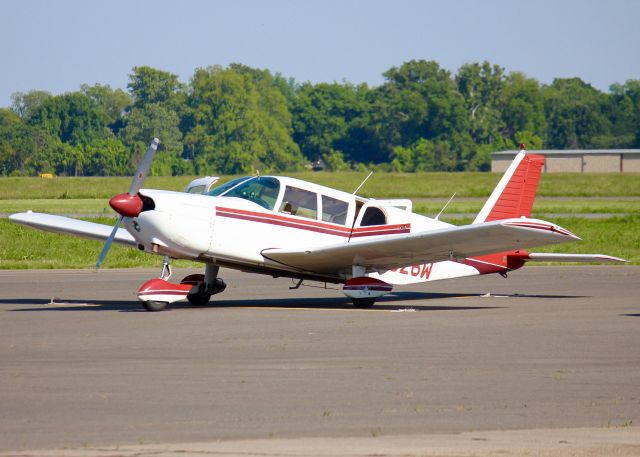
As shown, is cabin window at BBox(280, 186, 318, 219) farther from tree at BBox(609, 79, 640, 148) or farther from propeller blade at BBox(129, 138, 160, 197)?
tree at BBox(609, 79, 640, 148)

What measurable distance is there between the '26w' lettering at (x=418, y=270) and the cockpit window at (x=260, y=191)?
2.52m

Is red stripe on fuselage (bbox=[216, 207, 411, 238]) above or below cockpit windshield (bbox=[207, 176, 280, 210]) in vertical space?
below

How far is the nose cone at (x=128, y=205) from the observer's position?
1540 cm

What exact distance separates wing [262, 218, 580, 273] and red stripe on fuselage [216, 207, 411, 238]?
25cm

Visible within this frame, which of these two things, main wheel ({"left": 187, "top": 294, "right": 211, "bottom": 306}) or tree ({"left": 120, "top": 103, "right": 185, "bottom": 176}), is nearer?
main wheel ({"left": 187, "top": 294, "right": 211, "bottom": 306})

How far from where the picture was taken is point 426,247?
54.3 feet

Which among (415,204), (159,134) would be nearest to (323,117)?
(159,134)

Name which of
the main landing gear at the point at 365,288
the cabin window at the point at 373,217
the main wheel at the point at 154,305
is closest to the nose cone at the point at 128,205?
the main wheel at the point at 154,305

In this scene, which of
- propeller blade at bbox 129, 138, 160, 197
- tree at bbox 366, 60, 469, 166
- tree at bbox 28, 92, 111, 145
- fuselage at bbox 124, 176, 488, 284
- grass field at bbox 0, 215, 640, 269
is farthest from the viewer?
tree at bbox 366, 60, 469, 166

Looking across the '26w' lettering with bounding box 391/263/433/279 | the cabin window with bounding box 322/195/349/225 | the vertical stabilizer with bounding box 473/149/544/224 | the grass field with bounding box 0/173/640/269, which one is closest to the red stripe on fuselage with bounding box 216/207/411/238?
the cabin window with bounding box 322/195/349/225

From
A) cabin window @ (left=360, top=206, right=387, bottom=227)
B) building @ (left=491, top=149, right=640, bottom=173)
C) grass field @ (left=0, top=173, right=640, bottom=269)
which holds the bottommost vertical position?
building @ (left=491, top=149, right=640, bottom=173)

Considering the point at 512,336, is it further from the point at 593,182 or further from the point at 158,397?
the point at 593,182

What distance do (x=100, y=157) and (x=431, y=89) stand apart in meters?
49.7

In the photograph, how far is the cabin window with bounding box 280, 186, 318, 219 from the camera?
16969 mm
